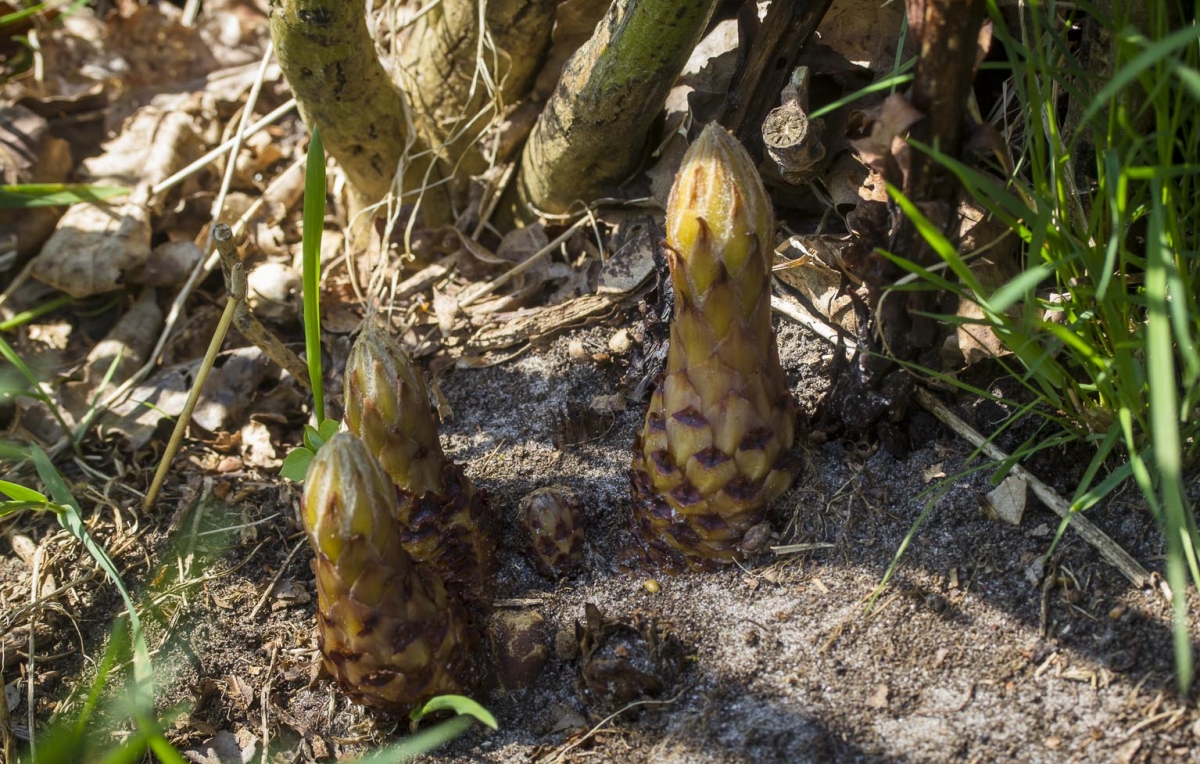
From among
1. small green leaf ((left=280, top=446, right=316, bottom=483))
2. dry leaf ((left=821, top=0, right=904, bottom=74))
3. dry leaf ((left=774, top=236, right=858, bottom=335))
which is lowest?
small green leaf ((left=280, top=446, right=316, bottom=483))

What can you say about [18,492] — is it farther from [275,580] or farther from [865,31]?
[865,31]

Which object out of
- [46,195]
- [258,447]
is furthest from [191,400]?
[46,195]

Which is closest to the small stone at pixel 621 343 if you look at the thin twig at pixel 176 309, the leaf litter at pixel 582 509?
the leaf litter at pixel 582 509

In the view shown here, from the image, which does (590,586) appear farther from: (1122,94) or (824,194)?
(1122,94)

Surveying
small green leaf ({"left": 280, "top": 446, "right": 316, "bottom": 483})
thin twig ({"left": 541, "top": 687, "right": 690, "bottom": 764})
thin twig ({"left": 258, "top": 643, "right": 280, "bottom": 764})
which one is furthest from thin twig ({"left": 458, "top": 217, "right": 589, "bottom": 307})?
thin twig ({"left": 541, "top": 687, "right": 690, "bottom": 764})

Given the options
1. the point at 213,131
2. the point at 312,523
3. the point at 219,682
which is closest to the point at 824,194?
the point at 312,523

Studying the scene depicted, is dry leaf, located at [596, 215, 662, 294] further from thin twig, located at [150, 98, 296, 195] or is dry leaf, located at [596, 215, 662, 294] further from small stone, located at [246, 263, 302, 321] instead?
thin twig, located at [150, 98, 296, 195]
